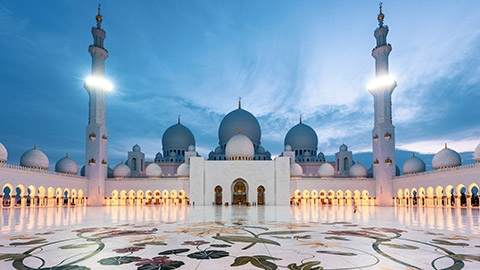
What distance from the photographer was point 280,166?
33.4 meters

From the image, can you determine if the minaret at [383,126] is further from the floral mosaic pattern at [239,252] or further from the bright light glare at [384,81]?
the floral mosaic pattern at [239,252]

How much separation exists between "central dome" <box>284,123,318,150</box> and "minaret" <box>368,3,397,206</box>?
11431 millimetres

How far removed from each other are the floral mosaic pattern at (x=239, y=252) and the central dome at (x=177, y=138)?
38204mm

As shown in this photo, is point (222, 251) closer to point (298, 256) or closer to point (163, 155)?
point (298, 256)

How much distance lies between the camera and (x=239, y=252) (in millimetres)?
4832

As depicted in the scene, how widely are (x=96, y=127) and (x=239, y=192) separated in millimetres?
15499

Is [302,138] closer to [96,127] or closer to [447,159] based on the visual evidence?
[447,159]

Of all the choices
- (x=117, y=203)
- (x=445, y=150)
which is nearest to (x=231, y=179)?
(x=117, y=203)

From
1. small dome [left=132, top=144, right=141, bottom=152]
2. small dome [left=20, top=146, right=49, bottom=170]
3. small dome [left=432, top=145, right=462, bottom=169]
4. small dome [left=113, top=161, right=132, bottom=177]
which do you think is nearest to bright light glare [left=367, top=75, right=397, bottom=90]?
small dome [left=432, top=145, right=462, bottom=169]

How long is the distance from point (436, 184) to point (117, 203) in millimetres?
29778

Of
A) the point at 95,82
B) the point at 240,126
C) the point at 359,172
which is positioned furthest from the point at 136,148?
the point at 359,172

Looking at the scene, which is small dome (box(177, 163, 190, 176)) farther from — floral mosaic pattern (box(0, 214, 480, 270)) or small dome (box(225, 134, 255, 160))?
floral mosaic pattern (box(0, 214, 480, 270))

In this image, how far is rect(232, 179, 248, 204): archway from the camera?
34.0 meters

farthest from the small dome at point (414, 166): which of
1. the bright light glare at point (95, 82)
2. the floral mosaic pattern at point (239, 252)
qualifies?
the bright light glare at point (95, 82)
